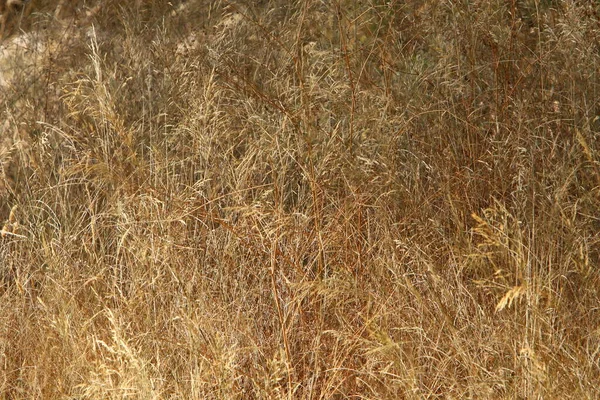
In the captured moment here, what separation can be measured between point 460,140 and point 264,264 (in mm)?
942

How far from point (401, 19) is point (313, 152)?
156 cm

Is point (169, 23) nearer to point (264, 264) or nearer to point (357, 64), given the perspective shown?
point (357, 64)

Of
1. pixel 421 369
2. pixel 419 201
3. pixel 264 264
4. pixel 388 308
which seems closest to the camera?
pixel 421 369

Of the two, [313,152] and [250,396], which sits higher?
[313,152]

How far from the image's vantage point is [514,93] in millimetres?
3703

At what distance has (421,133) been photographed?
380cm

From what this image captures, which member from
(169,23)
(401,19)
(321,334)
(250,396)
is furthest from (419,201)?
(169,23)

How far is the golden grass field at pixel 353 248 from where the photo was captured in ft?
8.77

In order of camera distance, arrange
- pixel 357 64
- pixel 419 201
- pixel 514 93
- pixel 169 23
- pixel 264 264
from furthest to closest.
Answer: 1. pixel 169 23
2. pixel 357 64
3. pixel 514 93
4. pixel 419 201
5. pixel 264 264

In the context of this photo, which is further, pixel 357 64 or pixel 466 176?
pixel 357 64

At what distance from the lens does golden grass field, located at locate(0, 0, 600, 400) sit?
267 centimetres

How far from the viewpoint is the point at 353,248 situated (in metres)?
3.21

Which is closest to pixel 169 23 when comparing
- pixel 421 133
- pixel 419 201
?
pixel 421 133

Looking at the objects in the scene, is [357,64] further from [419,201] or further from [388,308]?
[388,308]
